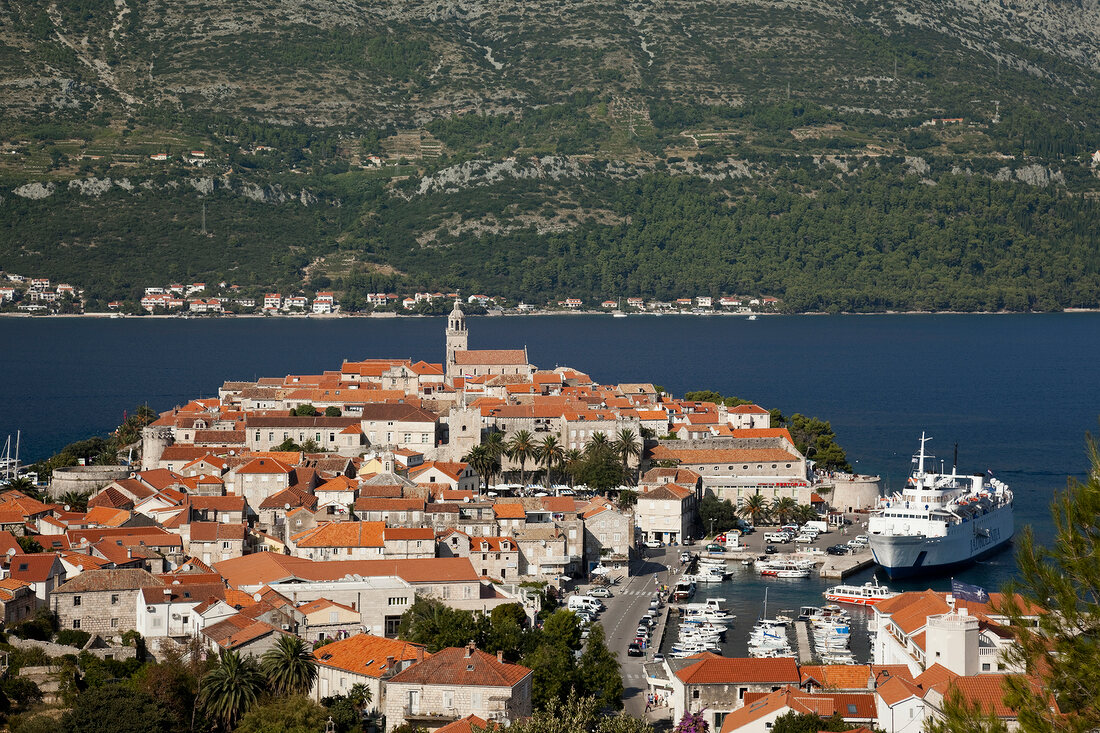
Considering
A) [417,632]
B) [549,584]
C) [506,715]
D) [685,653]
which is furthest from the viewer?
[549,584]

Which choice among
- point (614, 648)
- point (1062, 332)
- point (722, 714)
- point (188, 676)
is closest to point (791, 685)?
point (722, 714)

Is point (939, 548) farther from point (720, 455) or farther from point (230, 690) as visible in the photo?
point (230, 690)

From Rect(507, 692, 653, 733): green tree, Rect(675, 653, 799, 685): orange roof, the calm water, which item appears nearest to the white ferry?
the calm water

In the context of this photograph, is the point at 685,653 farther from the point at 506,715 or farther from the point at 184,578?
the point at 184,578

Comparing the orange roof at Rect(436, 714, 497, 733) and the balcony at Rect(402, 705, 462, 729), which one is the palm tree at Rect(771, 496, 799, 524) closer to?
the balcony at Rect(402, 705, 462, 729)

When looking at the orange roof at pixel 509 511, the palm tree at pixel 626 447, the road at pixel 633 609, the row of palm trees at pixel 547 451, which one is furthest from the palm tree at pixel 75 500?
the palm tree at pixel 626 447

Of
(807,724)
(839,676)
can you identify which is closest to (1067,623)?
(807,724)
